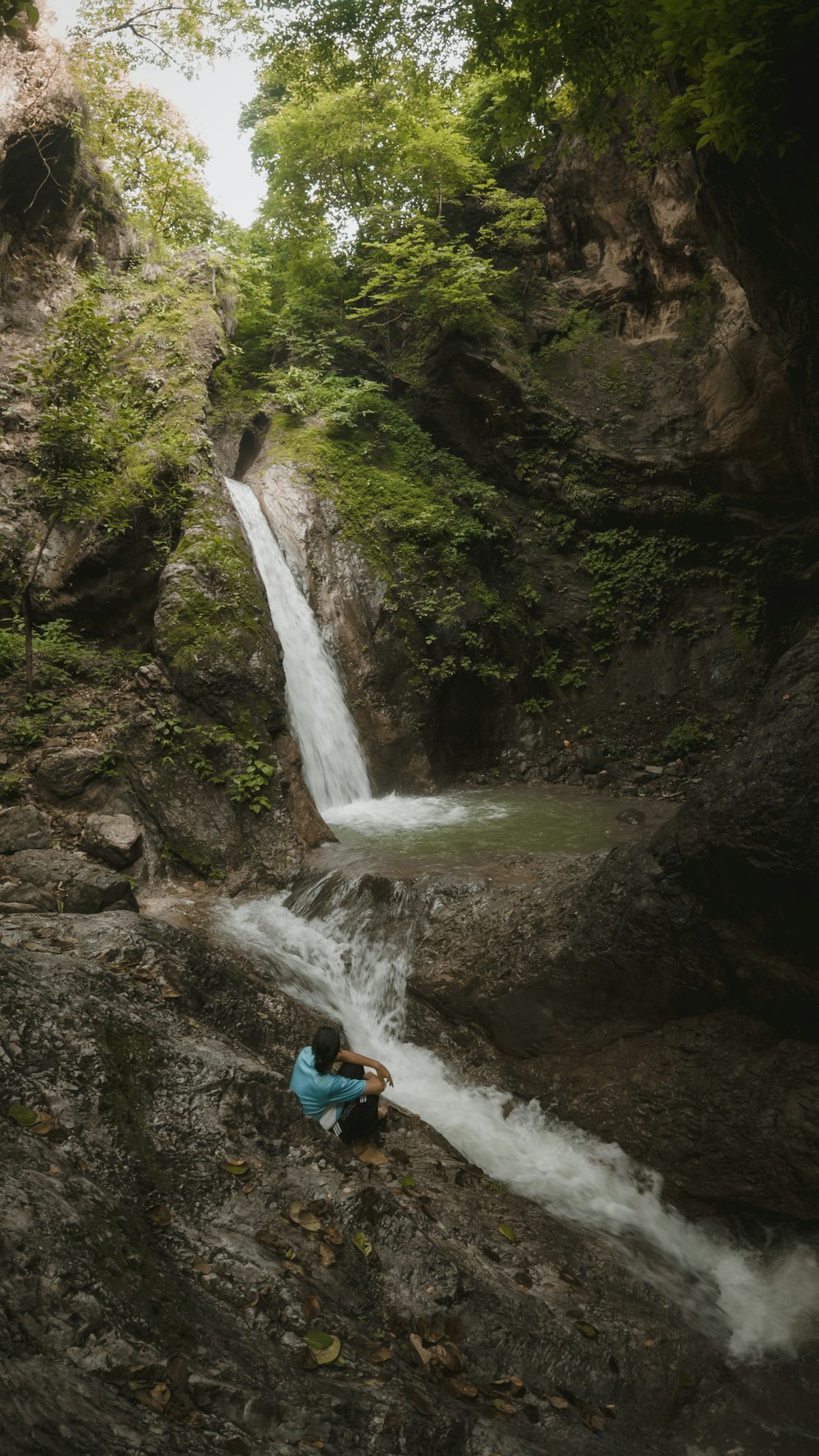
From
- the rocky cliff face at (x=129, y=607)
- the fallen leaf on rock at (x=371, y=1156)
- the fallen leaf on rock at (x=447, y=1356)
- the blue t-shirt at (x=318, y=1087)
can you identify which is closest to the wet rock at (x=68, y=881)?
the rocky cliff face at (x=129, y=607)

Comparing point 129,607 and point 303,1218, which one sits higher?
point 129,607

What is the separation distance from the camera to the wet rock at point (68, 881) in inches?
246

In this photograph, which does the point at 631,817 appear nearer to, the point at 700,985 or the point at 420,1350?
the point at 700,985

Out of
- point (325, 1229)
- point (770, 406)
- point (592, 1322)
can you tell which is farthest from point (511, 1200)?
point (770, 406)

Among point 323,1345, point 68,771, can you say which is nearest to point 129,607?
point 68,771

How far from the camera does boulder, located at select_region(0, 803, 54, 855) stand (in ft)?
22.6

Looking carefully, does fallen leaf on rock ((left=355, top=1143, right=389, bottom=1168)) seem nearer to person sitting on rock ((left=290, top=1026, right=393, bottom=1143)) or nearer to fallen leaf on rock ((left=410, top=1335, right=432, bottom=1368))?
person sitting on rock ((left=290, top=1026, right=393, bottom=1143))

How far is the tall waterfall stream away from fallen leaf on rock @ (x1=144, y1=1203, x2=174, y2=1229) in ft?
9.10

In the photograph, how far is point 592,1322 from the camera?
4.08 metres

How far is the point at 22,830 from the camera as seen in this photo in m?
7.03

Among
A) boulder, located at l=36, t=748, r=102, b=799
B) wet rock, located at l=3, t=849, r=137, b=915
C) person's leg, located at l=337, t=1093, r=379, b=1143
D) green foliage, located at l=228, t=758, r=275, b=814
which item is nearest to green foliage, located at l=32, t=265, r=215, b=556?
boulder, located at l=36, t=748, r=102, b=799

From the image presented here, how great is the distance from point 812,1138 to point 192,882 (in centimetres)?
610

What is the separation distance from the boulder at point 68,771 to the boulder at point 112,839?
16.3 inches

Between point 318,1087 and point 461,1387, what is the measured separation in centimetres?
164
